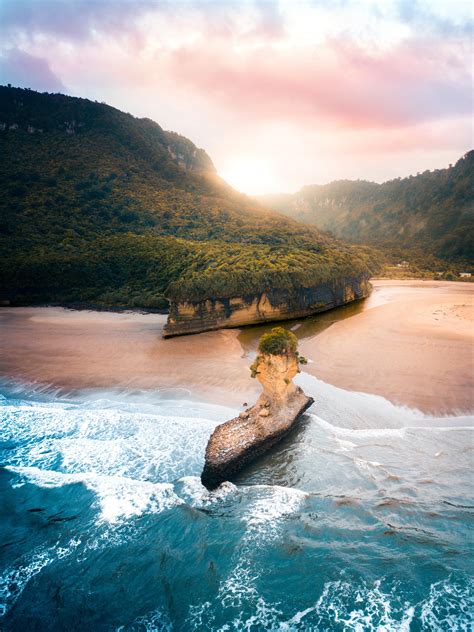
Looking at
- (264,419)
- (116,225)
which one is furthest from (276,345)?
(116,225)

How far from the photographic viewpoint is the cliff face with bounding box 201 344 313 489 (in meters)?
10.6

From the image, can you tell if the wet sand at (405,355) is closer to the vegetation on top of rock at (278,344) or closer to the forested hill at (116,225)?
the vegetation on top of rock at (278,344)

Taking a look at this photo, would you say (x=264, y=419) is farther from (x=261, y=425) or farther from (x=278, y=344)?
(x=278, y=344)

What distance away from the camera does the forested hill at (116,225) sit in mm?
35531

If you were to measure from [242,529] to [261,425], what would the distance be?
3.87m

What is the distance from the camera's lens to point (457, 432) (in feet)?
40.9

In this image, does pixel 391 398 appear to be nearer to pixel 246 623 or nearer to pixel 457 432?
pixel 457 432

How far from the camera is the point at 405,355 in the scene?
20531 mm

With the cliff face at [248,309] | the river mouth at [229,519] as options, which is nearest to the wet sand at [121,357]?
the cliff face at [248,309]

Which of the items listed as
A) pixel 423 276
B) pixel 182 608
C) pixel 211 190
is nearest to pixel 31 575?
pixel 182 608

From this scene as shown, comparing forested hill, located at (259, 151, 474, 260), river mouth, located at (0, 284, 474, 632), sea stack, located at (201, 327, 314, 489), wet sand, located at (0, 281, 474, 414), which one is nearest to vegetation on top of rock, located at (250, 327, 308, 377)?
sea stack, located at (201, 327, 314, 489)

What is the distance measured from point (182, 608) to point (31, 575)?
3751 millimetres

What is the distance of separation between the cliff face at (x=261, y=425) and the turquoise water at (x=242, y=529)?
0.46 meters

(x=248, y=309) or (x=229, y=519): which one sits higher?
(x=248, y=309)
